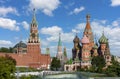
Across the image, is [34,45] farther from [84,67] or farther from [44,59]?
[84,67]

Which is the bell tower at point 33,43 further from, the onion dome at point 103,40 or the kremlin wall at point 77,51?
the onion dome at point 103,40

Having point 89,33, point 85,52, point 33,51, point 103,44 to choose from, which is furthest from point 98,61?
point 33,51

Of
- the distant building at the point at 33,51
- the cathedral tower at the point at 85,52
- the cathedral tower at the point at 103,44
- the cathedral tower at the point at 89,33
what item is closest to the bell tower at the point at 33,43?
the distant building at the point at 33,51

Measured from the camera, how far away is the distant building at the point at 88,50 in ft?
392

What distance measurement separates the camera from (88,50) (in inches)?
4788

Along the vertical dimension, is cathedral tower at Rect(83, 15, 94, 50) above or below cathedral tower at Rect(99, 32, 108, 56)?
above

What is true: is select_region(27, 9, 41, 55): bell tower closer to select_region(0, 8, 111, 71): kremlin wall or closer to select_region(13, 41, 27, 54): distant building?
select_region(0, 8, 111, 71): kremlin wall

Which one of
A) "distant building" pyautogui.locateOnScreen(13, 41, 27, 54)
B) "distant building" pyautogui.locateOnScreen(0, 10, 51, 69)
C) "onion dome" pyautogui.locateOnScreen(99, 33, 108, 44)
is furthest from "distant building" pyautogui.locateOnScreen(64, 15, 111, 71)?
"distant building" pyautogui.locateOnScreen(13, 41, 27, 54)

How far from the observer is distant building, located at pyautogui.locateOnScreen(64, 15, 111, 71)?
11944cm

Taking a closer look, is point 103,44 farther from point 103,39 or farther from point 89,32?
point 89,32

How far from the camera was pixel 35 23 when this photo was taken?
127500 millimetres

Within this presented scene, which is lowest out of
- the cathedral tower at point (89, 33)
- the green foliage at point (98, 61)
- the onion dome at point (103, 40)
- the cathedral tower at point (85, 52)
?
the green foliage at point (98, 61)

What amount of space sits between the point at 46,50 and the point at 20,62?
4479 centimetres

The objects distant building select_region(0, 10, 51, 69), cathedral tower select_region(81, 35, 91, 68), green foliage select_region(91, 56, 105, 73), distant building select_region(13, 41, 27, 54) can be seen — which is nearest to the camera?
green foliage select_region(91, 56, 105, 73)
